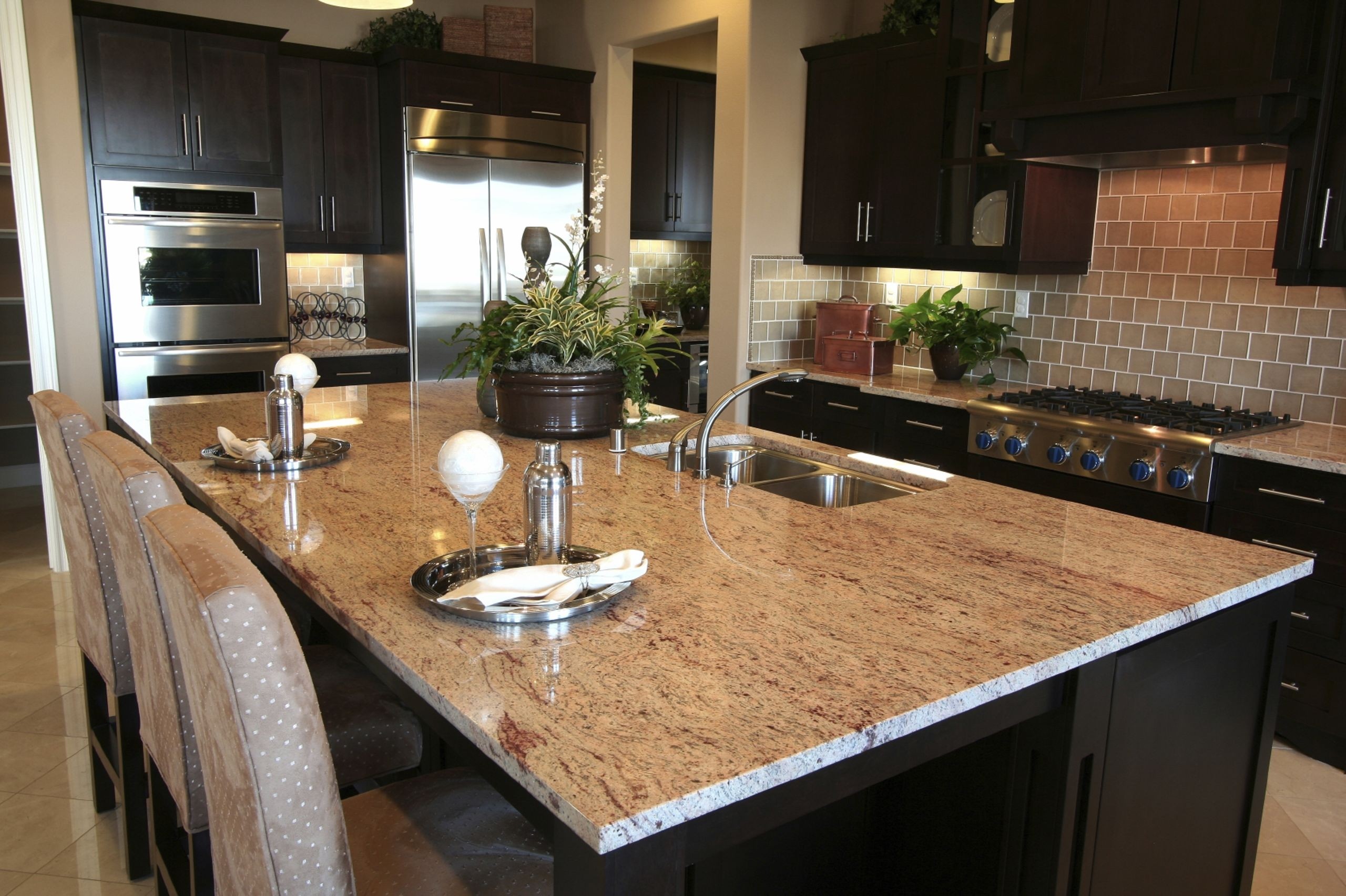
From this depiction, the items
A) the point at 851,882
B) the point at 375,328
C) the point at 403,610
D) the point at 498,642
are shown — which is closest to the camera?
the point at 498,642

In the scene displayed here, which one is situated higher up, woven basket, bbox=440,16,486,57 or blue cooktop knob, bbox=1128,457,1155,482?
woven basket, bbox=440,16,486,57

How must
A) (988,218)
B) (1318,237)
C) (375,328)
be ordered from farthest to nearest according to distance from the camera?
(375,328), (988,218), (1318,237)

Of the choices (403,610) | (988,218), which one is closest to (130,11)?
(988,218)

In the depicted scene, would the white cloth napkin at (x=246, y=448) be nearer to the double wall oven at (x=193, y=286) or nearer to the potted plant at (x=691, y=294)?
the double wall oven at (x=193, y=286)

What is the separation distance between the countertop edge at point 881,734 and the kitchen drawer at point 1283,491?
154cm

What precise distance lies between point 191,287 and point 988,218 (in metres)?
3.58

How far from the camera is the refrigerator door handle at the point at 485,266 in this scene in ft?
17.7

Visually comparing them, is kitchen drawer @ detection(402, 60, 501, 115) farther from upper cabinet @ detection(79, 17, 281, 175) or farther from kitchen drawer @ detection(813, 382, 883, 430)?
kitchen drawer @ detection(813, 382, 883, 430)

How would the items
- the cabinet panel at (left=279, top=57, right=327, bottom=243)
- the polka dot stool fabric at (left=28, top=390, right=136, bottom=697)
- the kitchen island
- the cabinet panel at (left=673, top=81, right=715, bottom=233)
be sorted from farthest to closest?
the cabinet panel at (left=673, top=81, right=715, bottom=233) < the cabinet panel at (left=279, top=57, right=327, bottom=243) < the polka dot stool fabric at (left=28, top=390, right=136, bottom=697) < the kitchen island

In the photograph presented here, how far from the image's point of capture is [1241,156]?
10.9ft

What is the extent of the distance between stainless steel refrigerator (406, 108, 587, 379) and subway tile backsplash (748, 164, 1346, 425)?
2.20 metres

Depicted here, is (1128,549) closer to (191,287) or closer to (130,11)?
(191,287)

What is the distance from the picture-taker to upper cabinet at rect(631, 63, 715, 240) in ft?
20.2

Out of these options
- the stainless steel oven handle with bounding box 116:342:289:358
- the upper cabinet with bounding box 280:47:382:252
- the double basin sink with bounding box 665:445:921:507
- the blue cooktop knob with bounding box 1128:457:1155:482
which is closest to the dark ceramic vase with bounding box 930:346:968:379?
the blue cooktop knob with bounding box 1128:457:1155:482
